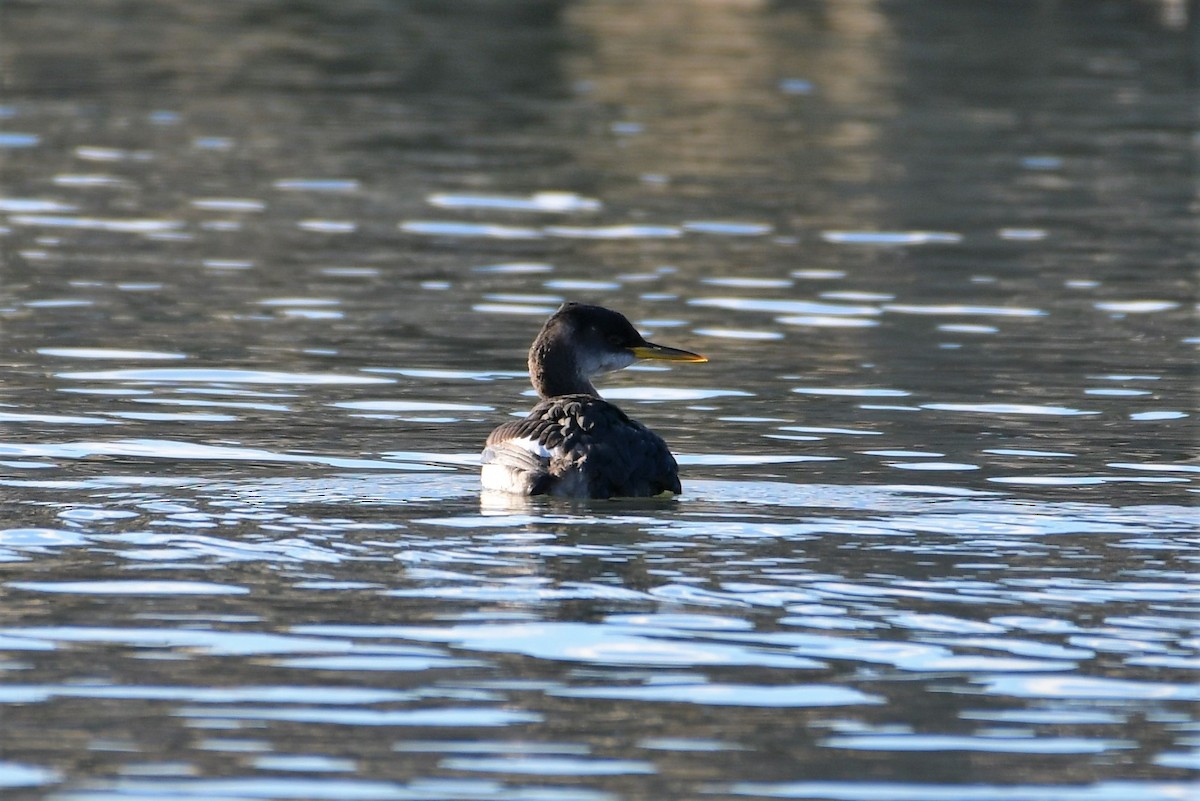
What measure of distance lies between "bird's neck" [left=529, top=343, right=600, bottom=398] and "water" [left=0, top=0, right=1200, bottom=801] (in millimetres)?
654

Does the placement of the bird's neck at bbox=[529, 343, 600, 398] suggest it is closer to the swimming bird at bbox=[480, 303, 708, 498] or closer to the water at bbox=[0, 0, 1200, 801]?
the water at bbox=[0, 0, 1200, 801]

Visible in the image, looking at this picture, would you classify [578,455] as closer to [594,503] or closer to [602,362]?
[594,503]

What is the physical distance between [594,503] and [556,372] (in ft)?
5.58

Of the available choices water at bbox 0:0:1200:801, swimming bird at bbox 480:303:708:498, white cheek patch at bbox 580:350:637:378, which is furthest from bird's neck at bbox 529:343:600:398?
swimming bird at bbox 480:303:708:498

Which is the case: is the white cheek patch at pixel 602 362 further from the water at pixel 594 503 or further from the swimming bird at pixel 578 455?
the swimming bird at pixel 578 455

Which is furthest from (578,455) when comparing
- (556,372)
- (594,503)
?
(556,372)

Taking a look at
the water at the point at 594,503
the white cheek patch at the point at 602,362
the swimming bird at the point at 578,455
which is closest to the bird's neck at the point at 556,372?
the white cheek patch at the point at 602,362

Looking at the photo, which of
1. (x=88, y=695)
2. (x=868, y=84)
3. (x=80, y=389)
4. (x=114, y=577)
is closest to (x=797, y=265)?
(x=80, y=389)

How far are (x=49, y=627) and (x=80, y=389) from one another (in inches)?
237

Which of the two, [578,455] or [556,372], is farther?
[556,372]

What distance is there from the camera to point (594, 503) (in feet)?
35.3

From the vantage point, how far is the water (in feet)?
24.0

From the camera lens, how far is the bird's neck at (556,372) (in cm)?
1229

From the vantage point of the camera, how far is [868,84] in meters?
36.5
